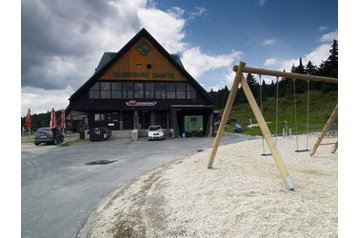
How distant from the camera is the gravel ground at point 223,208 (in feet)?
11.0

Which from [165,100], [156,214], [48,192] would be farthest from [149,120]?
[156,214]

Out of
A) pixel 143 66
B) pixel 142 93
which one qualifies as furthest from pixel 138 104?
pixel 143 66

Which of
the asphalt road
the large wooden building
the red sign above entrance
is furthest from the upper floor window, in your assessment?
the asphalt road

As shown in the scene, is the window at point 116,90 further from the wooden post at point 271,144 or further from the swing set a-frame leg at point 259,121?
the wooden post at point 271,144

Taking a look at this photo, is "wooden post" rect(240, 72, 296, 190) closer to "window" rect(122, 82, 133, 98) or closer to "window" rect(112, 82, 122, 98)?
"window" rect(122, 82, 133, 98)

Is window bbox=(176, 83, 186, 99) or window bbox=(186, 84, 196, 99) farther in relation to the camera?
window bbox=(186, 84, 196, 99)

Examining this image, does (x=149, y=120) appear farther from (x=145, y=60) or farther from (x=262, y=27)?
(x=262, y=27)

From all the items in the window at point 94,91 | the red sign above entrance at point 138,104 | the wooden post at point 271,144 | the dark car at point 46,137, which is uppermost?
the window at point 94,91

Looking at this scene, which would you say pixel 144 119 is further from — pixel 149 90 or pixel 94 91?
pixel 94 91

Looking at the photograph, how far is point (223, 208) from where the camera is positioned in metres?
3.99

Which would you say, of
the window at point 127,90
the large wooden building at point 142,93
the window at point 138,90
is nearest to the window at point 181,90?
the large wooden building at point 142,93

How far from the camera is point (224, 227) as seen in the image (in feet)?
11.2

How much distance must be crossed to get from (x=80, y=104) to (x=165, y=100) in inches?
347

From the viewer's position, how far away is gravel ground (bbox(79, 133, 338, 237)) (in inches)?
132
